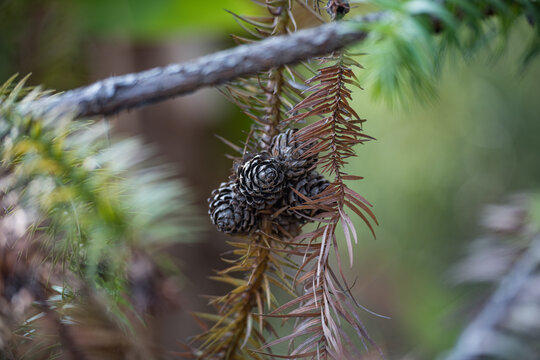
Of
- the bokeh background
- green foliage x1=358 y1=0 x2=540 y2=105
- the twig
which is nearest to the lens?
green foliage x1=358 y1=0 x2=540 y2=105

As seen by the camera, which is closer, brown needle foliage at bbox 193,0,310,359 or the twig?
brown needle foliage at bbox 193,0,310,359

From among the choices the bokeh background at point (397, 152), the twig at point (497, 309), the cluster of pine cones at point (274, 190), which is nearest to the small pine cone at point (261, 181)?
the cluster of pine cones at point (274, 190)

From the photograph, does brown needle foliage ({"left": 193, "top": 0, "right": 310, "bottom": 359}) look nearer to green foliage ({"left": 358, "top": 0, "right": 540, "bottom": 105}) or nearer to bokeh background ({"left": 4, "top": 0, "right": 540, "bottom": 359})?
green foliage ({"left": 358, "top": 0, "right": 540, "bottom": 105})

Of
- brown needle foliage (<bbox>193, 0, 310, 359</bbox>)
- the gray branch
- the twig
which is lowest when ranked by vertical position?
the twig

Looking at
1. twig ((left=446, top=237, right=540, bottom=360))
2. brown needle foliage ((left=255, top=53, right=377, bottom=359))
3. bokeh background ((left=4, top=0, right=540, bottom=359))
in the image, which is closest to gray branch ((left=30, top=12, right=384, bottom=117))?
brown needle foliage ((left=255, top=53, right=377, bottom=359))

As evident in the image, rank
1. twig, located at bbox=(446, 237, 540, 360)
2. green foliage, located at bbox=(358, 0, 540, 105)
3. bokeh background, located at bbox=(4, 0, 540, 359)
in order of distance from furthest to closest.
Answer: bokeh background, located at bbox=(4, 0, 540, 359) → twig, located at bbox=(446, 237, 540, 360) → green foliage, located at bbox=(358, 0, 540, 105)

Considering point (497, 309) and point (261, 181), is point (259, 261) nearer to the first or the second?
point (261, 181)
